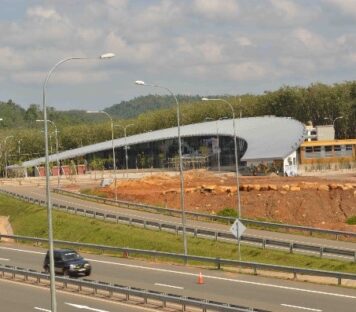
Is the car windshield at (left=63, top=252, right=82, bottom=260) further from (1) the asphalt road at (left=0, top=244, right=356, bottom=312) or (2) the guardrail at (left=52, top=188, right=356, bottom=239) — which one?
(2) the guardrail at (left=52, top=188, right=356, bottom=239)

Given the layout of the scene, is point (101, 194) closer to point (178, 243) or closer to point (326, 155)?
point (178, 243)

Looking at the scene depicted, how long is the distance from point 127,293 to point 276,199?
1736 inches

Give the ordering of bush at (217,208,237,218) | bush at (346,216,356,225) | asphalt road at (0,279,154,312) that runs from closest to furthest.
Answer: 1. asphalt road at (0,279,154,312)
2. bush at (346,216,356,225)
3. bush at (217,208,237,218)

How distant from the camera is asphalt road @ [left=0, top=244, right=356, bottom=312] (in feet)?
110

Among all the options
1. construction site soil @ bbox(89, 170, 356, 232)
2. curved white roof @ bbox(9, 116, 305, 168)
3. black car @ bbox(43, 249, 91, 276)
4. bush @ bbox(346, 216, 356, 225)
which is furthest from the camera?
curved white roof @ bbox(9, 116, 305, 168)

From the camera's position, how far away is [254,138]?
435ft

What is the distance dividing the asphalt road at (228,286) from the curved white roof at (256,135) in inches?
2804

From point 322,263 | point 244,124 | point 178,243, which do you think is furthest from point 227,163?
point 322,263

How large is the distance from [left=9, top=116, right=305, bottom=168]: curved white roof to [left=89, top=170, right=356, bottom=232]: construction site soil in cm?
2660

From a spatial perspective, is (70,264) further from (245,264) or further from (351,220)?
(351,220)

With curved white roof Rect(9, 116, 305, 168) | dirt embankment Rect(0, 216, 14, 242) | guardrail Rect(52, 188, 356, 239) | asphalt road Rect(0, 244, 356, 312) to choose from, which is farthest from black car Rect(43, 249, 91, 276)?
curved white roof Rect(9, 116, 305, 168)

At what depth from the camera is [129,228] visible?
217 ft

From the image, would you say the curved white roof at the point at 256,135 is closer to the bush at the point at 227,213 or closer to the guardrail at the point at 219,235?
the bush at the point at 227,213

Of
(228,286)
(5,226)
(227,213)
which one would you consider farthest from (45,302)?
(5,226)
